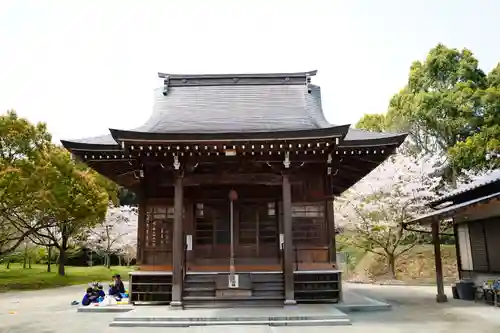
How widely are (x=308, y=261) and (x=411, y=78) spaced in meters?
23.5

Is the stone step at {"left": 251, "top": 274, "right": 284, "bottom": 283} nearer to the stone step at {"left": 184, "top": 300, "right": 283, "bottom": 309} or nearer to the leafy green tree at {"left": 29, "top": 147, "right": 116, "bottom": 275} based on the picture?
the stone step at {"left": 184, "top": 300, "right": 283, "bottom": 309}

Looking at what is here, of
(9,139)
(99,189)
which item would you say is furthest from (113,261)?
(9,139)

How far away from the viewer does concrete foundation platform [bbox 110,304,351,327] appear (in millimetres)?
9461

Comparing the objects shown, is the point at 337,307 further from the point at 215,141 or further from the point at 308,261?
the point at 215,141

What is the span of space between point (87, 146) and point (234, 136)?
14.9 feet

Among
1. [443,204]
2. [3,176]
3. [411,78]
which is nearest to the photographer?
[443,204]

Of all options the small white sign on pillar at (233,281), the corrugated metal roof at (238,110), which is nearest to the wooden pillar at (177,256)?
the small white sign on pillar at (233,281)

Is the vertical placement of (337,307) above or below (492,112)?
below

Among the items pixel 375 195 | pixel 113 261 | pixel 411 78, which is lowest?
pixel 113 261

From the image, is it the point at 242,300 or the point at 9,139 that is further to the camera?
the point at 9,139

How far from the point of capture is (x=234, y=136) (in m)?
11.0

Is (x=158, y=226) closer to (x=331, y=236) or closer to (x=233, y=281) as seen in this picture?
(x=233, y=281)

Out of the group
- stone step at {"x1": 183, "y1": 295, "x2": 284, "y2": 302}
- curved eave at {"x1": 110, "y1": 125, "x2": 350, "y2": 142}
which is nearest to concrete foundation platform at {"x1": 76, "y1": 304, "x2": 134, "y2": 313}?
stone step at {"x1": 183, "y1": 295, "x2": 284, "y2": 302}

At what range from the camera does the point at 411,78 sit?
3116cm
